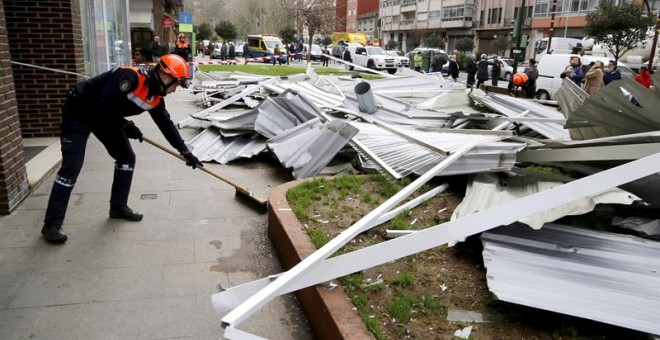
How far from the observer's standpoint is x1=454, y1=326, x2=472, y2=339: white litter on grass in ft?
7.88

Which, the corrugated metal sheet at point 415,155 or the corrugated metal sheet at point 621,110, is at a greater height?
the corrugated metal sheet at point 621,110

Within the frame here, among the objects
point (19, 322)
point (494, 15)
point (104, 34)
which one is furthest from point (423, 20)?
point (19, 322)

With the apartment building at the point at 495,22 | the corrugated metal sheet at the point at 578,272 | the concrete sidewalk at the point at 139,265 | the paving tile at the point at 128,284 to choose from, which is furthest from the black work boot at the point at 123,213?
the apartment building at the point at 495,22

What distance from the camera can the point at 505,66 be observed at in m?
29.6

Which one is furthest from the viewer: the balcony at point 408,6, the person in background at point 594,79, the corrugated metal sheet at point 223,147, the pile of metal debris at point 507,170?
the balcony at point 408,6

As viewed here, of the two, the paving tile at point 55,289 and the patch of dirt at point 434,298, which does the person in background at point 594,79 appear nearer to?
the patch of dirt at point 434,298

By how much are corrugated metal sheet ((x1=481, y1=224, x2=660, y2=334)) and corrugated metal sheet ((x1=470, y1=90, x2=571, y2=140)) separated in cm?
310

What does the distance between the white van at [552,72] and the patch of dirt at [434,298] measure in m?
14.7

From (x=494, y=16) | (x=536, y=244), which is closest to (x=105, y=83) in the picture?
(x=536, y=244)

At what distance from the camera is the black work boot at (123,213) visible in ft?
14.6

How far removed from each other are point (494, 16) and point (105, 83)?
176ft

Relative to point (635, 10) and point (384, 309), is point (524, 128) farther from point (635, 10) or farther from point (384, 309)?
point (635, 10)

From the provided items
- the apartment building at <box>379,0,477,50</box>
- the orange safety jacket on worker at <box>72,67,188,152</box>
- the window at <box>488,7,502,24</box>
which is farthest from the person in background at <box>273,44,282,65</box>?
the apartment building at <box>379,0,477,50</box>

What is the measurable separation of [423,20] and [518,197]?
6559 cm
